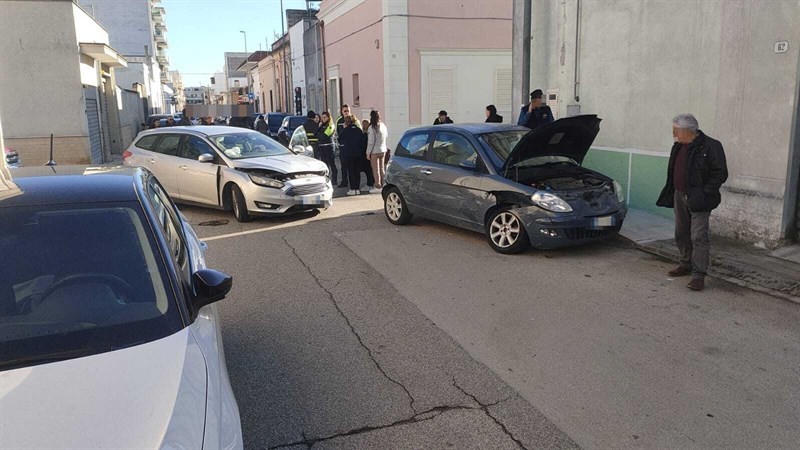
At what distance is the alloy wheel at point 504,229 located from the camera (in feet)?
24.9

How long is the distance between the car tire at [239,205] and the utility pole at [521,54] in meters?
5.84

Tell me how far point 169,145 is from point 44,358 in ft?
31.1

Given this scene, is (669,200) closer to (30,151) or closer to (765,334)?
(765,334)

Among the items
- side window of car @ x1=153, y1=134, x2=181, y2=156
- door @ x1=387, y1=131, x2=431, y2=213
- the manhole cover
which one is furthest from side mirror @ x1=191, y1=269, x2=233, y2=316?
side window of car @ x1=153, y1=134, x2=181, y2=156

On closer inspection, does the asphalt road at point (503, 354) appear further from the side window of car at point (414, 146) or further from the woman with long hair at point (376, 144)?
the woman with long hair at point (376, 144)

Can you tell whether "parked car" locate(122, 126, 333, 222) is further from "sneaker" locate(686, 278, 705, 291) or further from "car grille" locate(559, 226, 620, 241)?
"sneaker" locate(686, 278, 705, 291)

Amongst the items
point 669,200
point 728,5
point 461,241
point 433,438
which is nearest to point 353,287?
point 461,241

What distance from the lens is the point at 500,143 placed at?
8391mm

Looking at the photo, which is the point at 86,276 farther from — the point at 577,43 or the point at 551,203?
the point at 577,43

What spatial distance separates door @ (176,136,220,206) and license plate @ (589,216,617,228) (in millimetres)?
6346

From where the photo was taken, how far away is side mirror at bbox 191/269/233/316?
301 cm

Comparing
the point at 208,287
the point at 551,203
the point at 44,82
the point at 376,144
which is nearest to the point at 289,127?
the point at 44,82

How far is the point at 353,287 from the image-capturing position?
6461mm

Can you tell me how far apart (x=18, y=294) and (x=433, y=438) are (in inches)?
89.8
